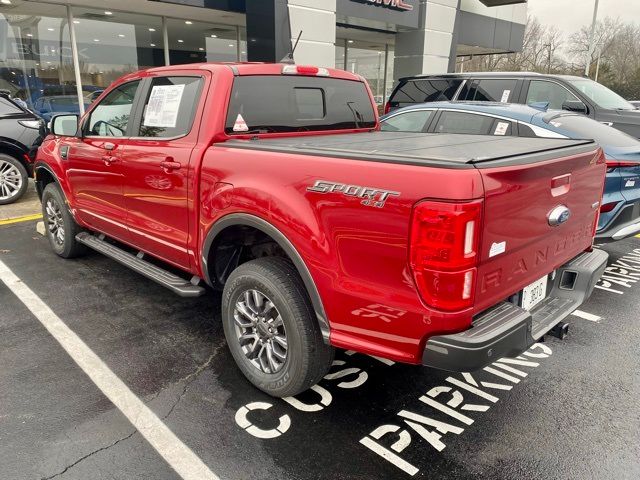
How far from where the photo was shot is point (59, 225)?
5.28 metres

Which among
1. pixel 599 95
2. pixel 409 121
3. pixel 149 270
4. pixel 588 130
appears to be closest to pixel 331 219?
pixel 149 270

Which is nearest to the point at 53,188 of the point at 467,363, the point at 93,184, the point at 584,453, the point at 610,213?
the point at 93,184

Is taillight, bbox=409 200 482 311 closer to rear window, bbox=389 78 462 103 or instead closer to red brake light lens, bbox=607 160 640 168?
red brake light lens, bbox=607 160 640 168

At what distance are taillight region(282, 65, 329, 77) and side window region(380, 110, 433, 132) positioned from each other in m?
2.32

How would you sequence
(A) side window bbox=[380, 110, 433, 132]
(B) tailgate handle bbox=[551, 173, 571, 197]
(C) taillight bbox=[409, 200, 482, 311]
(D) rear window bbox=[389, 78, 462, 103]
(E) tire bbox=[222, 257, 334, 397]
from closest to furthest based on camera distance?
1. (C) taillight bbox=[409, 200, 482, 311]
2. (B) tailgate handle bbox=[551, 173, 571, 197]
3. (E) tire bbox=[222, 257, 334, 397]
4. (A) side window bbox=[380, 110, 433, 132]
5. (D) rear window bbox=[389, 78, 462, 103]

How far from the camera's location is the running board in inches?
133

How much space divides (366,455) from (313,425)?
0.36m

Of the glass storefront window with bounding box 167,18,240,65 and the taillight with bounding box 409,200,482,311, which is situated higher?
the glass storefront window with bounding box 167,18,240,65

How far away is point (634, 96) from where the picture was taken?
35219 mm

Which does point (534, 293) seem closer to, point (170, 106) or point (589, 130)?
point (170, 106)

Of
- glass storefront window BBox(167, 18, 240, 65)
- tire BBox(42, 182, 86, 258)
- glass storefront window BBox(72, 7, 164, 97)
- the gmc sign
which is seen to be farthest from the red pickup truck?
the gmc sign

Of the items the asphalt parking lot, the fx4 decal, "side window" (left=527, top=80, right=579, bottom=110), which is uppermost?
"side window" (left=527, top=80, right=579, bottom=110)

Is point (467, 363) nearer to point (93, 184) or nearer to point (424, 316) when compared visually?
point (424, 316)

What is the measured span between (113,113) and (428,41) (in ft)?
42.7
